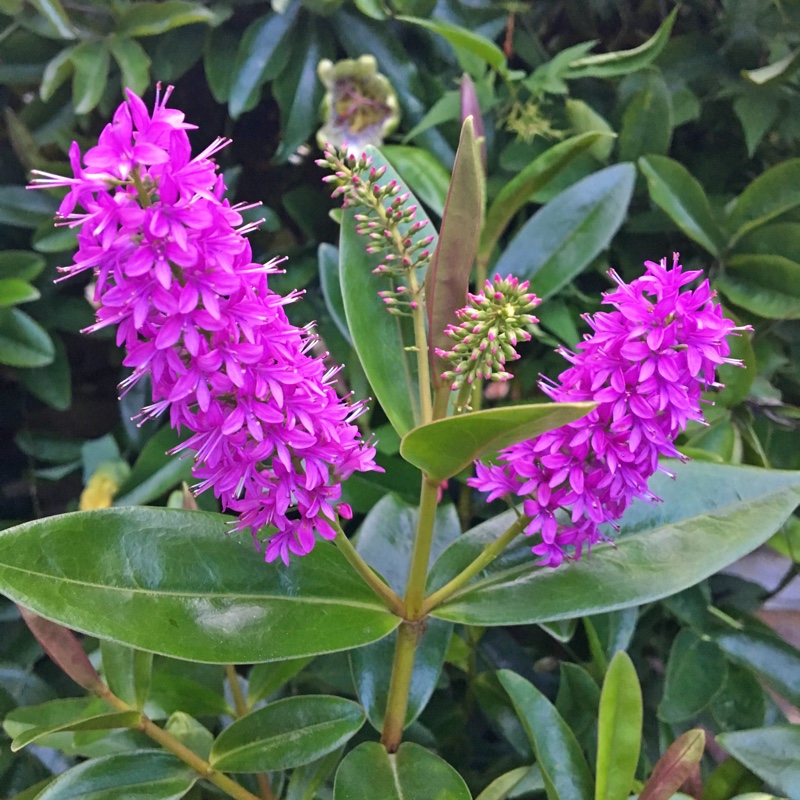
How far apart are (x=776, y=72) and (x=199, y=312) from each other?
781 millimetres

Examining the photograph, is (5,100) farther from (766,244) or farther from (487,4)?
(766,244)

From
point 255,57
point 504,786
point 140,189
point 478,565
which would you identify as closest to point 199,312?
point 140,189

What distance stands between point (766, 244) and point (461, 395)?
0.58 metres

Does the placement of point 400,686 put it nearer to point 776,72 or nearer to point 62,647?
point 62,647

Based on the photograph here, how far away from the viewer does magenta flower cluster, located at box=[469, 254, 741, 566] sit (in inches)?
15.7

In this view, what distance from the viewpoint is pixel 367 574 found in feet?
1.64

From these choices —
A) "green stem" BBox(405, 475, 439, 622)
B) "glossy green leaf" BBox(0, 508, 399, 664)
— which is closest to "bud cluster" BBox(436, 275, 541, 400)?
"green stem" BBox(405, 475, 439, 622)

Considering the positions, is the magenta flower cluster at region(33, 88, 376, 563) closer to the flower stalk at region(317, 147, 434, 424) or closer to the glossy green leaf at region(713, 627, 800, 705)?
the flower stalk at region(317, 147, 434, 424)

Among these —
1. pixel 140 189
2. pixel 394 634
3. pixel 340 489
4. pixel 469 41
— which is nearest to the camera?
pixel 140 189

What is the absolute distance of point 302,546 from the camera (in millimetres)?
448

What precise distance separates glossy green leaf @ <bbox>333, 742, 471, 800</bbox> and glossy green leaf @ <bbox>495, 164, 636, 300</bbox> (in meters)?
0.50

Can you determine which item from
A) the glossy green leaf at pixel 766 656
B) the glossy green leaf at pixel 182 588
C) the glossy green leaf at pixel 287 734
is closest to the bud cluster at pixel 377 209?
the glossy green leaf at pixel 182 588

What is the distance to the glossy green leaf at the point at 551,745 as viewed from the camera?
0.55 meters

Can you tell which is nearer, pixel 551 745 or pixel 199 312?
pixel 199 312
